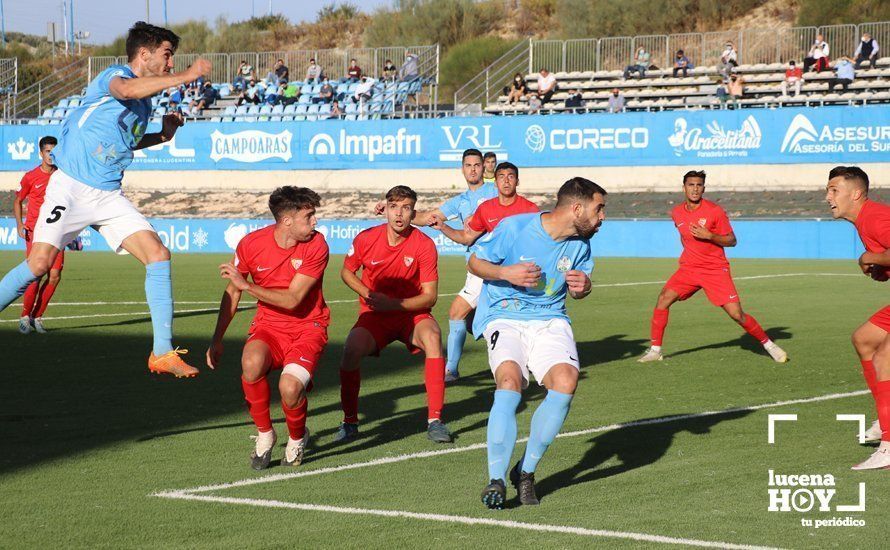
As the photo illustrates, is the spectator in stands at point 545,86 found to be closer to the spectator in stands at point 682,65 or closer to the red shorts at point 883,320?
the spectator in stands at point 682,65

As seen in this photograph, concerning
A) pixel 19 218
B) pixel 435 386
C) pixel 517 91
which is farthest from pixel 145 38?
pixel 517 91

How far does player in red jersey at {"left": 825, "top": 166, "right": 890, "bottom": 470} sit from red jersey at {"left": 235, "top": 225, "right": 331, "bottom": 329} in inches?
130

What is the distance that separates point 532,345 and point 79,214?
357cm

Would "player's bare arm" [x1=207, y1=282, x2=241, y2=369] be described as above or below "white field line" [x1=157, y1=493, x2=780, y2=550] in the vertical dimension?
above

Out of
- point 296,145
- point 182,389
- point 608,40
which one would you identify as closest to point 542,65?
point 608,40

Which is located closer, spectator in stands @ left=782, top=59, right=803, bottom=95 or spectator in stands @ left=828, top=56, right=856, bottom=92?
spectator in stands @ left=828, top=56, right=856, bottom=92

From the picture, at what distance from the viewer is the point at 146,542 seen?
5645 mm

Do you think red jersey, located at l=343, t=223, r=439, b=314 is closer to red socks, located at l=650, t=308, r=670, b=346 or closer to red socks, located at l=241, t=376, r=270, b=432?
red socks, located at l=241, t=376, r=270, b=432

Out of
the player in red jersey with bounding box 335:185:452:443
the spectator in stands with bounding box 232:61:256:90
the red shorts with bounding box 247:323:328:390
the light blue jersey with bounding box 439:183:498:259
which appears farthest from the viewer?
the spectator in stands with bounding box 232:61:256:90

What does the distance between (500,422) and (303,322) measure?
6.37 feet

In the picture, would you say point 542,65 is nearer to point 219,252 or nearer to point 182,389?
point 219,252

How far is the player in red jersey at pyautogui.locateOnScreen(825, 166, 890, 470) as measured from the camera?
296 inches

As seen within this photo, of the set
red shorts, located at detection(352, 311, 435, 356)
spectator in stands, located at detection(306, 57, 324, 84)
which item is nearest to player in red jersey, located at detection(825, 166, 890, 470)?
red shorts, located at detection(352, 311, 435, 356)

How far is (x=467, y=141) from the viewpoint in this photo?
131 ft
